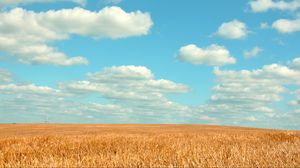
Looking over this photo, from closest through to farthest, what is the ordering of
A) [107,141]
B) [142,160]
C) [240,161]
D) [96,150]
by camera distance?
[240,161]
[142,160]
[96,150]
[107,141]

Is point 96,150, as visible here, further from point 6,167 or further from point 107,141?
point 6,167

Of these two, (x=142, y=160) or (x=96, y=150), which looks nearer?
(x=142, y=160)

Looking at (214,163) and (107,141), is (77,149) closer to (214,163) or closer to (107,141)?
(107,141)

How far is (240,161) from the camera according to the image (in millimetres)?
8438

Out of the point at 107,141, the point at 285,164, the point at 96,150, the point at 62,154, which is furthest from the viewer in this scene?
the point at 107,141

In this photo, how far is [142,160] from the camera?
356 inches

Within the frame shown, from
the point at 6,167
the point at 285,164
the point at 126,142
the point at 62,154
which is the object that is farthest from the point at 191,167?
the point at 126,142

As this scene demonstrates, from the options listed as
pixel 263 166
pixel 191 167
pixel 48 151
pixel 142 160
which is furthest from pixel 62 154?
pixel 263 166

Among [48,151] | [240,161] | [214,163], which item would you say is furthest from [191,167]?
[48,151]

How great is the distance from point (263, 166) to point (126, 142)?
7877 mm

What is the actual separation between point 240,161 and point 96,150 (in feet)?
19.0

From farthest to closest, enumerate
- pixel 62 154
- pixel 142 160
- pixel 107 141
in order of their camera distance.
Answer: pixel 107 141 < pixel 62 154 < pixel 142 160

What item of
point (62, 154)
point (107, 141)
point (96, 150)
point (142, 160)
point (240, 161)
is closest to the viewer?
point (240, 161)

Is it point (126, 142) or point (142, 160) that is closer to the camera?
point (142, 160)
